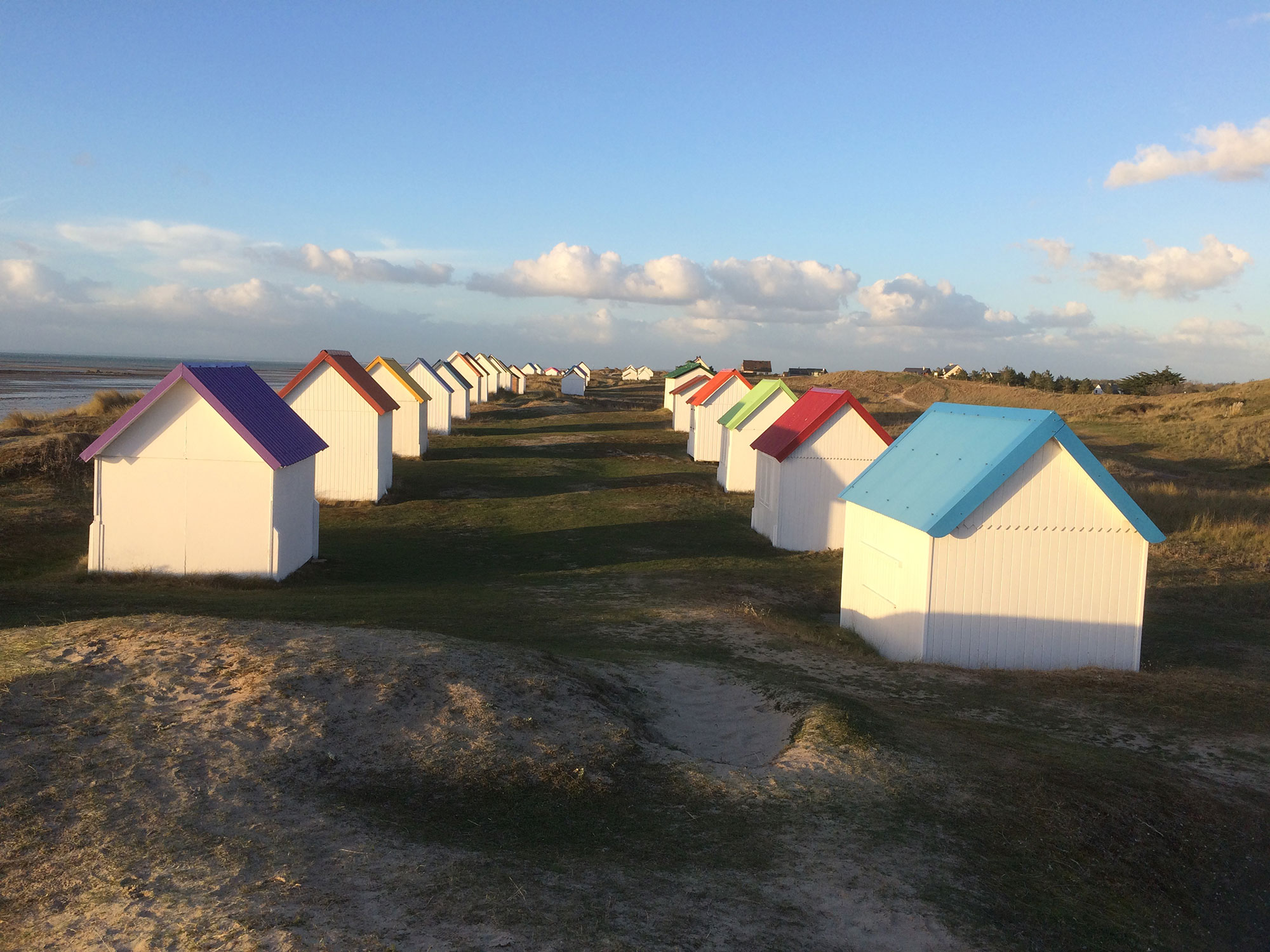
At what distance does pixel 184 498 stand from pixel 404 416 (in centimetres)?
2489

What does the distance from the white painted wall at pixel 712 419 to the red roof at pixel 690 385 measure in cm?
1920

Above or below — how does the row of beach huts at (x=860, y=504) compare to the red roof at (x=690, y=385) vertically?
below

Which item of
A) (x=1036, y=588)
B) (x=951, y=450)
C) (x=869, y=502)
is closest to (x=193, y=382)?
(x=869, y=502)

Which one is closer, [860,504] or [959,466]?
[959,466]

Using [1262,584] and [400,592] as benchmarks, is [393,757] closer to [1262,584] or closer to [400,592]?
[400,592]

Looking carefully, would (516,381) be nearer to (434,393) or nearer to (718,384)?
(434,393)

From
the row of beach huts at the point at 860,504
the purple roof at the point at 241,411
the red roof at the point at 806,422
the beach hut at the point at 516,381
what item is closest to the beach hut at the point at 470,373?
the beach hut at the point at 516,381

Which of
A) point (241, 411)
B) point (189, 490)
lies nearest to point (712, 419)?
point (241, 411)

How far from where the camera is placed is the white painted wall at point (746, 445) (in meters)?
35.0

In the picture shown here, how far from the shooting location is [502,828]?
7676 millimetres

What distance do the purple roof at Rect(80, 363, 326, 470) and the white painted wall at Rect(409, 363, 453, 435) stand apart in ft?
108

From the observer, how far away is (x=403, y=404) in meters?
43.8

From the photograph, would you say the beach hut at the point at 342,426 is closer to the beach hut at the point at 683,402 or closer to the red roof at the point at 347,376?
the red roof at the point at 347,376

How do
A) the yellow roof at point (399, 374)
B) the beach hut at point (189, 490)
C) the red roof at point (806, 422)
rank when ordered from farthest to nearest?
1. the yellow roof at point (399, 374)
2. the red roof at point (806, 422)
3. the beach hut at point (189, 490)
